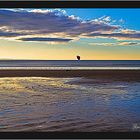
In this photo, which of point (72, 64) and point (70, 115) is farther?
Result: point (72, 64)

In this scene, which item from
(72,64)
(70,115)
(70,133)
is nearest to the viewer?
(70,133)

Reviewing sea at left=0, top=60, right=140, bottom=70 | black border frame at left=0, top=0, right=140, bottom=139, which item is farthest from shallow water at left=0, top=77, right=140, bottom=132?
sea at left=0, top=60, right=140, bottom=70

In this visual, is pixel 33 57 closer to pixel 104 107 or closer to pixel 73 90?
pixel 104 107

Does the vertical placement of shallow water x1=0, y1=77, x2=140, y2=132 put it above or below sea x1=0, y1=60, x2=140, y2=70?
below

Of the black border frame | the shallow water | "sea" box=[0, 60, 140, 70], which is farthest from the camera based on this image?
"sea" box=[0, 60, 140, 70]

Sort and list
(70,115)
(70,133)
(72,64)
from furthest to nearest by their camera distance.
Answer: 1. (72,64)
2. (70,115)
3. (70,133)

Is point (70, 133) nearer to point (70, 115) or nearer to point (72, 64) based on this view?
point (70, 115)

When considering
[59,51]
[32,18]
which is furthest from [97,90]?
[32,18]

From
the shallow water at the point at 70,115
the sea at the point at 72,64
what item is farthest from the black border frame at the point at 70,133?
the sea at the point at 72,64

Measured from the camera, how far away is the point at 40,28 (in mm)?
3561

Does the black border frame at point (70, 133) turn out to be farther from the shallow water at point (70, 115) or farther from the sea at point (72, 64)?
the sea at point (72, 64)

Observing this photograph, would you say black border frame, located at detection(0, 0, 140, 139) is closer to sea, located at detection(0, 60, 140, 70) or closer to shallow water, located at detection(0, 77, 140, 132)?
shallow water, located at detection(0, 77, 140, 132)

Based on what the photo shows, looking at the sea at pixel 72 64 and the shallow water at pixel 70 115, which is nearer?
the shallow water at pixel 70 115

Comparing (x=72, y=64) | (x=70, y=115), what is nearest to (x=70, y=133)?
(x=70, y=115)
